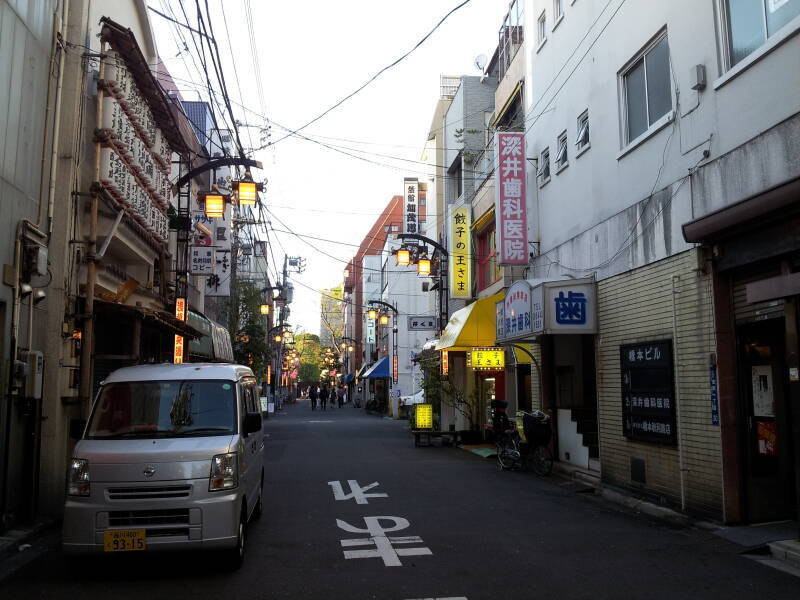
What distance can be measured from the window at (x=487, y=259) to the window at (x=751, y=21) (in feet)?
40.3

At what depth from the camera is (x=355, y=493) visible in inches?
475

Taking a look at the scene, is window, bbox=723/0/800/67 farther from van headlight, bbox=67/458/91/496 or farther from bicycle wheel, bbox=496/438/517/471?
bicycle wheel, bbox=496/438/517/471

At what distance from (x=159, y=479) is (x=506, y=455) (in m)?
10.4

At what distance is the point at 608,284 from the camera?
12.6m

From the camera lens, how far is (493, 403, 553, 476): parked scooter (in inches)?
575

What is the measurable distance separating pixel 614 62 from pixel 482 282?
1146cm

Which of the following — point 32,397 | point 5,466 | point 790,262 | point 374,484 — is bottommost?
point 374,484

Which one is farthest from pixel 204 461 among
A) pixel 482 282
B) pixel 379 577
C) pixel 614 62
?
pixel 482 282

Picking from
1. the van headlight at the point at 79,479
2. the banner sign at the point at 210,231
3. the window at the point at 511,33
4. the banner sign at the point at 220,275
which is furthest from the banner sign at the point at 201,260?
the van headlight at the point at 79,479

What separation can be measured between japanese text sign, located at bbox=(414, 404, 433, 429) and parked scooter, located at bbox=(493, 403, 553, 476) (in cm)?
648

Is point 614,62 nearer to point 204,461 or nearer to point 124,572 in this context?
point 204,461

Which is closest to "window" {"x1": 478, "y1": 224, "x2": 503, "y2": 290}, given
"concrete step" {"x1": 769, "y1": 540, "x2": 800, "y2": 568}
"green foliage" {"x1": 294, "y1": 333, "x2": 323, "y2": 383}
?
"concrete step" {"x1": 769, "y1": 540, "x2": 800, "y2": 568}

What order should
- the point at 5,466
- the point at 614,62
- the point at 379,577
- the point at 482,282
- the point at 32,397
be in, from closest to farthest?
the point at 379,577 < the point at 5,466 < the point at 32,397 < the point at 614,62 < the point at 482,282

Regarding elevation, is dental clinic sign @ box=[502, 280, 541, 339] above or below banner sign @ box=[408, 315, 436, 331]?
below
